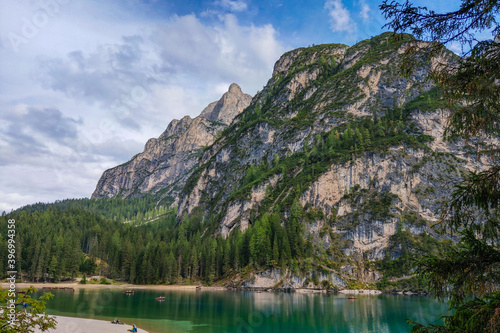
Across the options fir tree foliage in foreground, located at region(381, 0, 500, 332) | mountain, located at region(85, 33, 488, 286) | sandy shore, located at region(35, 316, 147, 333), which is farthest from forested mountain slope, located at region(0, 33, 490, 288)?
fir tree foliage in foreground, located at region(381, 0, 500, 332)

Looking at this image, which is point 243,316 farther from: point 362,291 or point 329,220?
point 329,220

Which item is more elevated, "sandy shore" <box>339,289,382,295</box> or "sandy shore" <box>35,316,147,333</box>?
"sandy shore" <box>35,316,147,333</box>

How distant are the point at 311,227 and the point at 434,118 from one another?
98979 millimetres

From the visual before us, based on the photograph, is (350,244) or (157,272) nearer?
(157,272)

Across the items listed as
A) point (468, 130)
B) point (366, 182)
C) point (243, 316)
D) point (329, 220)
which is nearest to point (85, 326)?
point (243, 316)

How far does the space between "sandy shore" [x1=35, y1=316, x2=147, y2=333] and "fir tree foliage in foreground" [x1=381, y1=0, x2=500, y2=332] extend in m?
42.8

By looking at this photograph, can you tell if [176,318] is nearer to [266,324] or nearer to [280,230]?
[266,324]

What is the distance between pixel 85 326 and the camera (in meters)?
42.9

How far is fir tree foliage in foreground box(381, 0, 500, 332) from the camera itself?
9383 millimetres

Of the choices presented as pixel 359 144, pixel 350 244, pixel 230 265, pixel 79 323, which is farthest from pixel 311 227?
pixel 79 323

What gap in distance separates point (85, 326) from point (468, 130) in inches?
1972

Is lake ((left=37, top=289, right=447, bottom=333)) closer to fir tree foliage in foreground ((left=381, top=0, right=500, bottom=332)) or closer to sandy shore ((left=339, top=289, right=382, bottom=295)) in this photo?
fir tree foliage in foreground ((left=381, top=0, right=500, bottom=332))

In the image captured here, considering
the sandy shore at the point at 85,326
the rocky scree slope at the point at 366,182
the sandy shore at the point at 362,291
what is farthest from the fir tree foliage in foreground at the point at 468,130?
the rocky scree slope at the point at 366,182

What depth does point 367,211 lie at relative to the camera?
14438 cm
